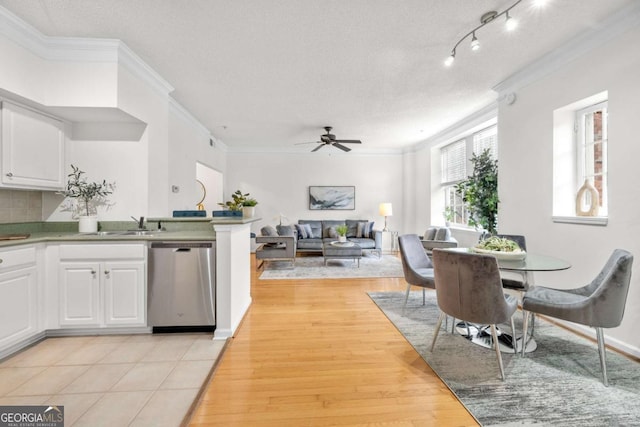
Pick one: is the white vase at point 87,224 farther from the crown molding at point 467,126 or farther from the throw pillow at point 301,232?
the crown molding at point 467,126

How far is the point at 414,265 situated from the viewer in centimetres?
320

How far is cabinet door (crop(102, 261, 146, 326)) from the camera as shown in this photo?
2439 mm

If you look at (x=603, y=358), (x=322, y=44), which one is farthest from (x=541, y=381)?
(x=322, y=44)

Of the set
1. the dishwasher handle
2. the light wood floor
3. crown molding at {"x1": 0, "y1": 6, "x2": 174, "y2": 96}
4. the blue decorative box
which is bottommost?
the light wood floor

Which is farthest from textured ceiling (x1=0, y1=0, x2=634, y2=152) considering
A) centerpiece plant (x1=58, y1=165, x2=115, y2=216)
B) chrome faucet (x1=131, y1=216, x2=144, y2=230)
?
chrome faucet (x1=131, y1=216, x2=144, y2=230)

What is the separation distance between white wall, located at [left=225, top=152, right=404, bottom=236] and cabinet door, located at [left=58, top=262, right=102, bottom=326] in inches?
185

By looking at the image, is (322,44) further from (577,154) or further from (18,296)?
(18,296)

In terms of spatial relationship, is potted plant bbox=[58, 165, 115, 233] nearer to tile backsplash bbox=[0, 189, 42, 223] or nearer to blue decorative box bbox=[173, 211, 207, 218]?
tile backsplash bbox=[0, 189, 42, 223]

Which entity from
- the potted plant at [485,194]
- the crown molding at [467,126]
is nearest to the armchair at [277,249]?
the potted plant at [485,194]

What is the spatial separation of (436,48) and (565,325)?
10.1 ft

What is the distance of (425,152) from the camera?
639cm

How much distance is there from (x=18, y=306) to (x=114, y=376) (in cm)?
108

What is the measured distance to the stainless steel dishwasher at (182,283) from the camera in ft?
8.12

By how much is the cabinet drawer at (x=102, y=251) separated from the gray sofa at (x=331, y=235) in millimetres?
3876
